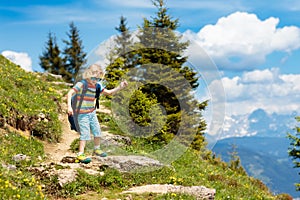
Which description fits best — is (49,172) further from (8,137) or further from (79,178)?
(8,137)

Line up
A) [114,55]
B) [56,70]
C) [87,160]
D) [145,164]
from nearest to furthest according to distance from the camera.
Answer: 1. [87,160]
2. [145,164]
3. [114,55]
4. [56,70]

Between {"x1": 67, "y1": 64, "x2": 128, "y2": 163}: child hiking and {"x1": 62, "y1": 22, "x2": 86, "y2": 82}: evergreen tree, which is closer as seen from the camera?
{"x1": 67, "y1": 64, "x2": 128, "y2": 163}: child hiking

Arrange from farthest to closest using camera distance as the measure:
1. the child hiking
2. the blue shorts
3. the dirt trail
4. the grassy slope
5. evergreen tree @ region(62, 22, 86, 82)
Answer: evergreen tree @ region(62, 22, 86, 82) < the dirt trail < the blue shorts < the child hiking < the grassy slope

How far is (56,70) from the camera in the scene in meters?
71.6

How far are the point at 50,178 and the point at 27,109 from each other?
23.0ft

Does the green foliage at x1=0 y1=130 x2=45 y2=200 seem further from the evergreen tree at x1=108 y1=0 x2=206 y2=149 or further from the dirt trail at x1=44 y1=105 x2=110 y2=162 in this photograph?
the evergreen tree at x1=108 y1=0 x2=206 y2=149

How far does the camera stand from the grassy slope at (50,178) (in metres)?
9.95

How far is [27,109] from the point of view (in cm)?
1762

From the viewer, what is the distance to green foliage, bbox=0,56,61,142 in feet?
53.8

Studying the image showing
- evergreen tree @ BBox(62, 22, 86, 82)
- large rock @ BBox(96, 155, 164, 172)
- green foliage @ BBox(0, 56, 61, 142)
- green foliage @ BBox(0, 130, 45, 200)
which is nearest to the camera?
green foliage @ BBox(0, 130, 45, 200)

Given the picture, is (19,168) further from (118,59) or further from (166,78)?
(166,78)

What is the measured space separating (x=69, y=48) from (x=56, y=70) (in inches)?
232

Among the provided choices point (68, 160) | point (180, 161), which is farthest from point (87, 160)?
point (180, 161)

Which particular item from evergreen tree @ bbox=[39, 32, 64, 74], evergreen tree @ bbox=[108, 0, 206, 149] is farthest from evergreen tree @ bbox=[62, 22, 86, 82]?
evergreen tree @ bbox=[108, 0, 206, 149]
